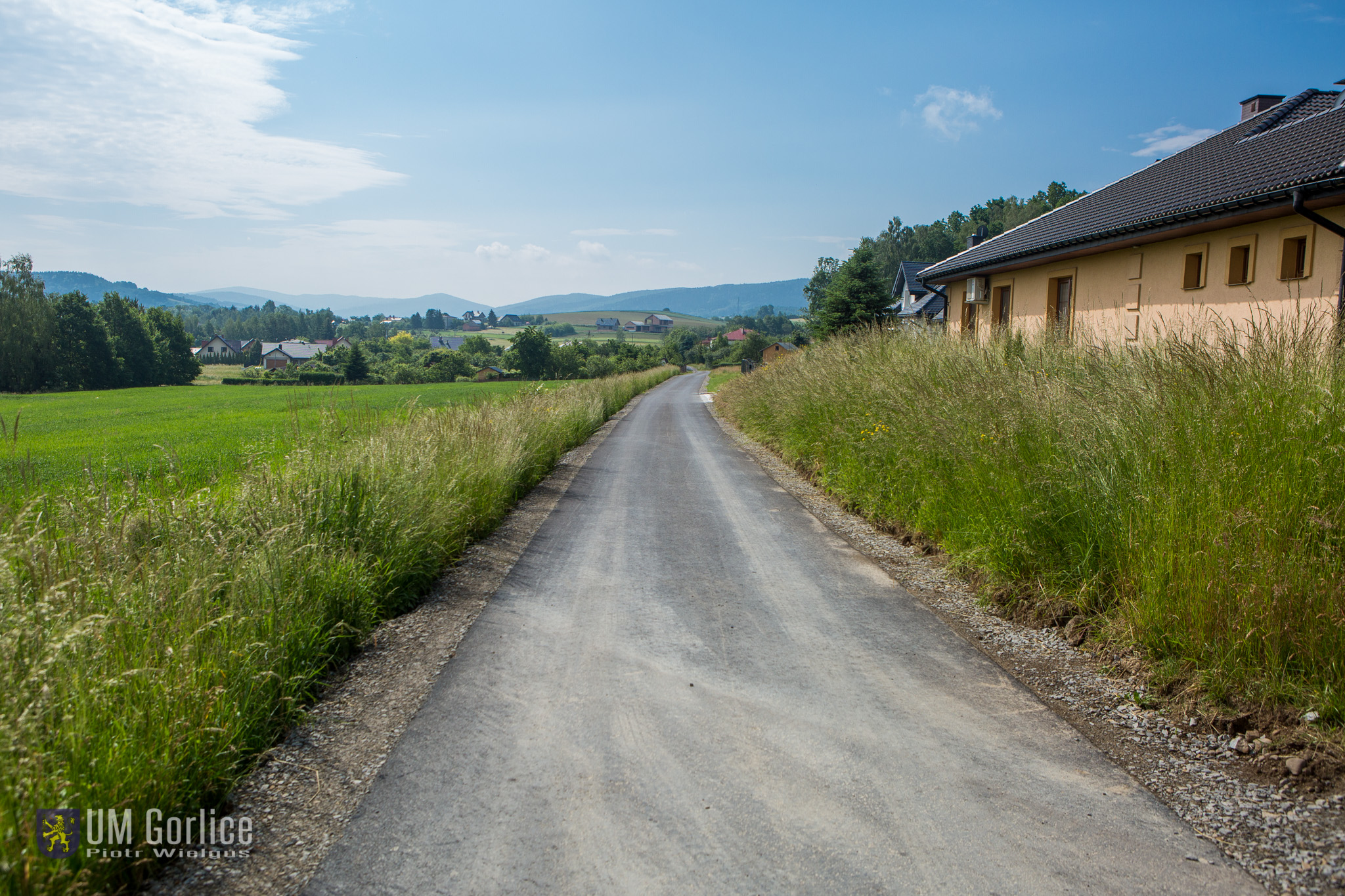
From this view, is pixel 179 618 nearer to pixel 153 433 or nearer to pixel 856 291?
pixel 153 433

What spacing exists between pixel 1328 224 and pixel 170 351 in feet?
311

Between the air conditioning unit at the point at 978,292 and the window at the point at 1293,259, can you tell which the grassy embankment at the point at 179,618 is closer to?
the window at the point at 1293,259

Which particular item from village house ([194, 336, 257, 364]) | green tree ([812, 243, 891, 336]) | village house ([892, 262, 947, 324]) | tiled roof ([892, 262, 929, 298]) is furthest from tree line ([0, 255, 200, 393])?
tiled roof ([892, 262, 929, 298])

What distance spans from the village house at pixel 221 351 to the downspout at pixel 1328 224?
151391 millimetres

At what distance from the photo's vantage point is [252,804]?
3.09 m

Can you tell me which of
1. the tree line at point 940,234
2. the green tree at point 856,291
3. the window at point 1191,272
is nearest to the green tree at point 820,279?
the tree line at point 940,234

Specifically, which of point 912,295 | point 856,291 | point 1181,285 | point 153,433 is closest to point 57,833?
point 1181,285

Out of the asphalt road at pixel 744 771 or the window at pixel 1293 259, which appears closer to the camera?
the asphalt road at pixel 744 771

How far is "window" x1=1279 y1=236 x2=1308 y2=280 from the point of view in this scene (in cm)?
999

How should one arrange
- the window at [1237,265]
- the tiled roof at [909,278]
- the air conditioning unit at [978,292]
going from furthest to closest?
1. the tiled roof at [909,278]
2. the air conditioning unit at [978,292]
3. the window at [1237,265]

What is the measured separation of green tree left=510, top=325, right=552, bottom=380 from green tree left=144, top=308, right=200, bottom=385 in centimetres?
3570

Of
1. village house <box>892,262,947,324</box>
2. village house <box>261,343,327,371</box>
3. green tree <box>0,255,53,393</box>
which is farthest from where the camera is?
village house <box>261,343,327,371</box>

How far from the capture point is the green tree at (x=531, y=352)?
91500 millimetres

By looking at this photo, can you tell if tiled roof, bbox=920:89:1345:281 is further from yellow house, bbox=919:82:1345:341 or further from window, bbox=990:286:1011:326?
window, bbox=990:286:1011:326
